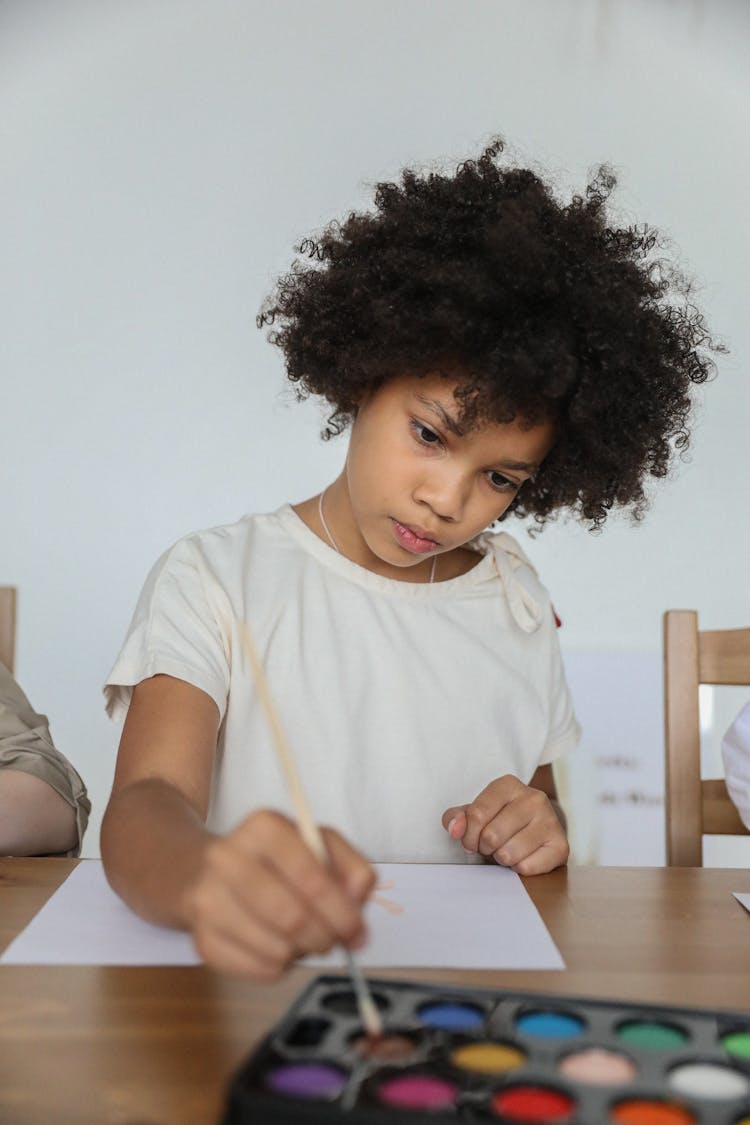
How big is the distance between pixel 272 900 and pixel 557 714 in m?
0.76

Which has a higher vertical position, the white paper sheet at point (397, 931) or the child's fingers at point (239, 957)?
the child's fingers at point (239, 957)

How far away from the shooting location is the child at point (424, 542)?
897mm

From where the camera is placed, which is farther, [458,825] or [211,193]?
[211,193]

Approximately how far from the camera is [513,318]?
923 millimetres

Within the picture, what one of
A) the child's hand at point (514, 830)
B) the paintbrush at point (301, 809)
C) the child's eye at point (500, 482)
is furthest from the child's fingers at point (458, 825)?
the paintbrush at point (301, 809)

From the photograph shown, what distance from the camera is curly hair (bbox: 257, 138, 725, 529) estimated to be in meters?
0.90

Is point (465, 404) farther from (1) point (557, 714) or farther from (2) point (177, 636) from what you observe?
(1) point (557, 714)

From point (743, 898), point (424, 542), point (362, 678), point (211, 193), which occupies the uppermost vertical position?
point (211, 193)

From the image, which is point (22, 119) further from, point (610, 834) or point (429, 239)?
point (610, 834)

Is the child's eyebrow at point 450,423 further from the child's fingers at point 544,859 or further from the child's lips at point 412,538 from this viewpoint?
the child's fingers at point 544,859

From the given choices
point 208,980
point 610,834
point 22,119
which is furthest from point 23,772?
point 22,119

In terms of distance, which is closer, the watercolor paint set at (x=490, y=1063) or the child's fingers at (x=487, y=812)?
the watercolor paint set at (x=490, y=1063)

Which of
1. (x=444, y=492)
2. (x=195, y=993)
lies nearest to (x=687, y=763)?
(x=444, y=492)

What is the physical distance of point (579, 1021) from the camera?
51cm
